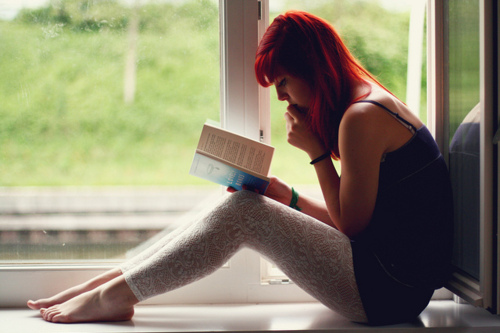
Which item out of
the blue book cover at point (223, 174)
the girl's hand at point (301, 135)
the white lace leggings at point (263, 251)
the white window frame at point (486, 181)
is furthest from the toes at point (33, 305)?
the white window frame at point (486, 181)

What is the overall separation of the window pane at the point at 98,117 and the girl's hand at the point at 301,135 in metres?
0.29

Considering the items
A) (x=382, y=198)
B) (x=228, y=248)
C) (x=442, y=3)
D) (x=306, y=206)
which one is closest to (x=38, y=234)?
(x=228, y=248)

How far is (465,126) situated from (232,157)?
60cm

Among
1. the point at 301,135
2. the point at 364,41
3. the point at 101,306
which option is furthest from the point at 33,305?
the point at 364,41

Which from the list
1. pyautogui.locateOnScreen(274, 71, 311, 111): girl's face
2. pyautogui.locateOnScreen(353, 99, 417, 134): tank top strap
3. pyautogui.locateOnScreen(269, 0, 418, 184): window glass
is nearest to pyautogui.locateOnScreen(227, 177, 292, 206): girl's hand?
pyautogui.locateOnScreen(269, 0, 418, 184): window glass

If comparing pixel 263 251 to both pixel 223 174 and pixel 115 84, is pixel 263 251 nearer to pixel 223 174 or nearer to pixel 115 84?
pixel 223 174

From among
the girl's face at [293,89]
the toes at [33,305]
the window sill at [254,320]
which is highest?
the girl's face at [293,89]

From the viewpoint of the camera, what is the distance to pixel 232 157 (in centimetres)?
126

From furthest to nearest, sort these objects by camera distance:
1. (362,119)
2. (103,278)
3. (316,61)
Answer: (103,278) → (316,61) → (362,119)

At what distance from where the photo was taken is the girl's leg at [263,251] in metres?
1.19

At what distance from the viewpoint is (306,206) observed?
1451 mm

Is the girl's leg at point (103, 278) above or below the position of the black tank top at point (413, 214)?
below

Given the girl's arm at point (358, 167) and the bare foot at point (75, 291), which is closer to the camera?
the girl's arm at point (358, 167)

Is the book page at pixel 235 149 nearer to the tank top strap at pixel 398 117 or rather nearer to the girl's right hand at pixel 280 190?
the girl's right hand at pixel 280 190
